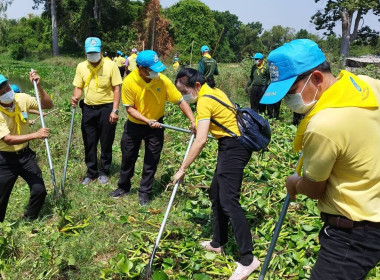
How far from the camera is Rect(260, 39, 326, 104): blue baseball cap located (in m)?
1.61

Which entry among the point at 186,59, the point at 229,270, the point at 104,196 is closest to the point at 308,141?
the point at 229,270

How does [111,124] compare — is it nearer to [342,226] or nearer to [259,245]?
[259,245]

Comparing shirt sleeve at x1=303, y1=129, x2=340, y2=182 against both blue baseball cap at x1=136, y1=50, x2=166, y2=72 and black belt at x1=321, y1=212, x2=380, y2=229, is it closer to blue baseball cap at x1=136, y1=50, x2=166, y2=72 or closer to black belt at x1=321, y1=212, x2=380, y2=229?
black belt at x1=321, y1=212, x2=380, y2=229

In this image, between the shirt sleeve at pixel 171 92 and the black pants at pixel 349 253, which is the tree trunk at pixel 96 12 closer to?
the shirt sleeve at pixel 171 92

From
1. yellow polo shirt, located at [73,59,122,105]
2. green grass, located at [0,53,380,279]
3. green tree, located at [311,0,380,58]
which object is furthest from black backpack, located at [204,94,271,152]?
green tree, located at [311,0,380,58]

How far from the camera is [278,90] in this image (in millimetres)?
1664

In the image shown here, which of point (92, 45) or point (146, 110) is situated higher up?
point (92, 45)

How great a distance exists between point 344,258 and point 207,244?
1.84 metres

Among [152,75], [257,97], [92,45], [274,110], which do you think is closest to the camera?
[152,75]

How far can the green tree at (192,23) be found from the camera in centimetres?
4266

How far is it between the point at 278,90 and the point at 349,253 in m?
0.88

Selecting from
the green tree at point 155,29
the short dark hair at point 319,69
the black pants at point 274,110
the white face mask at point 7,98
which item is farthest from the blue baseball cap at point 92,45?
the green tree at point 155,29

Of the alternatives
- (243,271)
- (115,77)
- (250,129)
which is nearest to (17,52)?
(115,77)

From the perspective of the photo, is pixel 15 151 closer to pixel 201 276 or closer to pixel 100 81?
pixel 100 81
